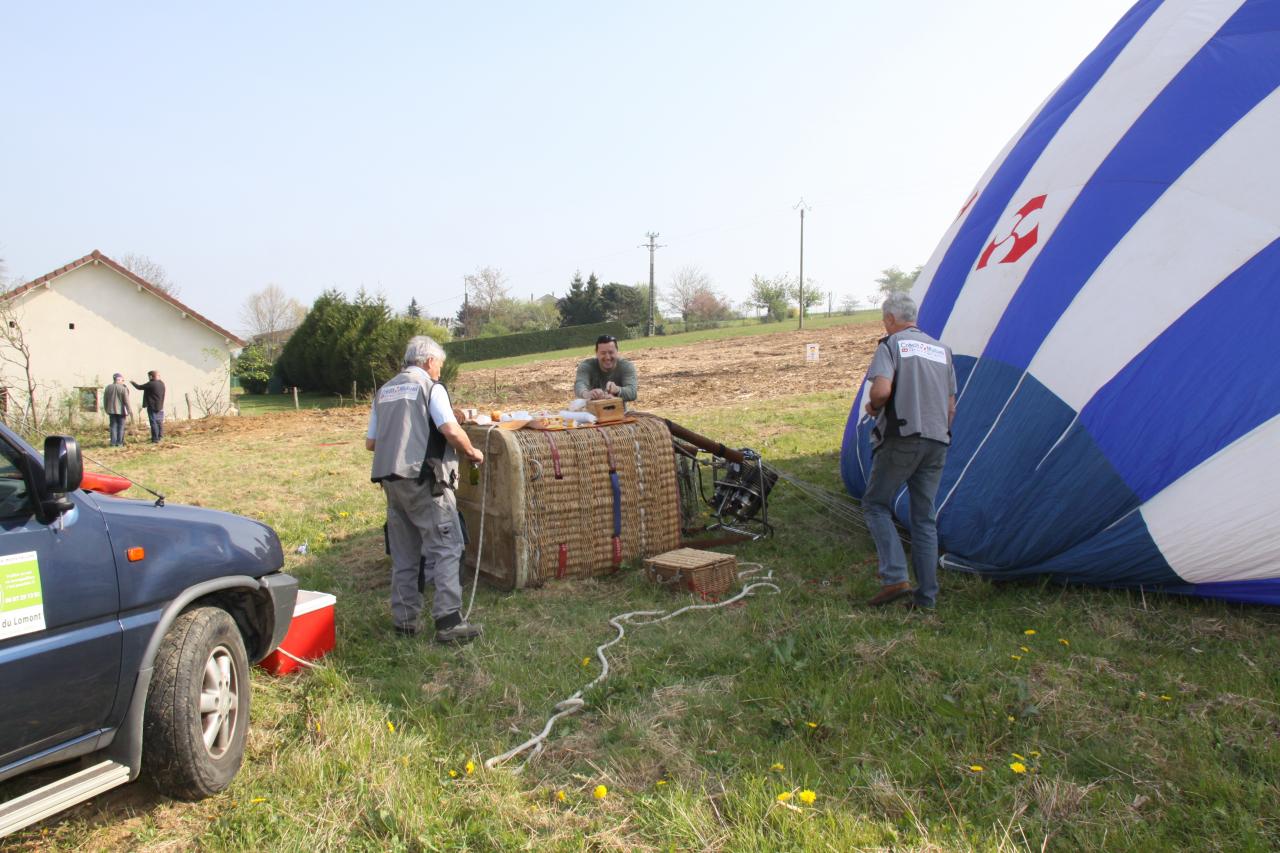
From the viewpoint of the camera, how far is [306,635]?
14.3 feet

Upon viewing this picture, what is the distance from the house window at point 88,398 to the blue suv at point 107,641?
989 inches

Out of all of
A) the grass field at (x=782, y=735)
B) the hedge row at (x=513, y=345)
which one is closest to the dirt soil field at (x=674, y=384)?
the grass field at (x=782, y=735)

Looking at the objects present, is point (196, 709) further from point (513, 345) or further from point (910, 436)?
point (513, 345)

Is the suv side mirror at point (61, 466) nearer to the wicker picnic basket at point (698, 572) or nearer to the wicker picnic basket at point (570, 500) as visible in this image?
the wicker picnic basket at point (570, 500)

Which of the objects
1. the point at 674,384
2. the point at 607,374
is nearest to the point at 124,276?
the point at 674,384

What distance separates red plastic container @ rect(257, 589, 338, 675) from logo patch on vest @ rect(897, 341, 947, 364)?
10.9 ft

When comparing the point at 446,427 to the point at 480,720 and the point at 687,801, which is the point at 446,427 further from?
the point at 687,801

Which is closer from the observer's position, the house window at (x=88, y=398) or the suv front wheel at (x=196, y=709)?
the suv front wheel at (x=196, y=709)

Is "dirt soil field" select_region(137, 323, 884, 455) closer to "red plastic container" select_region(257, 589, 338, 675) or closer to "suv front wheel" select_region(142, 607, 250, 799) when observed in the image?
"red plastic container" select_region(257, 589, 338, 675)

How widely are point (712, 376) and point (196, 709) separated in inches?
894

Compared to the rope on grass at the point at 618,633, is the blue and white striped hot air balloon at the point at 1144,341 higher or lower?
higher

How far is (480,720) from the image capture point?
12.1 ft

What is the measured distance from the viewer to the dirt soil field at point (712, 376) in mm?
20562

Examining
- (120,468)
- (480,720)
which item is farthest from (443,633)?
(120,468)
